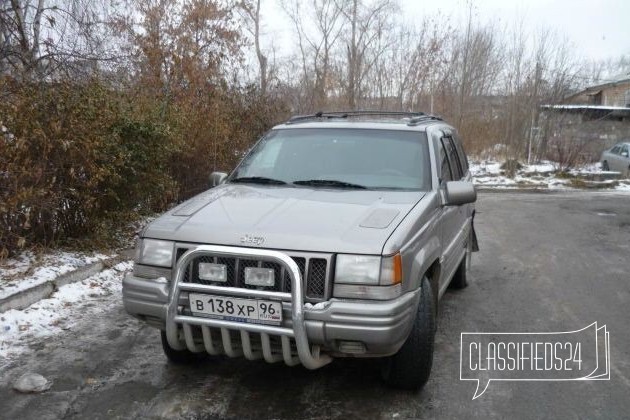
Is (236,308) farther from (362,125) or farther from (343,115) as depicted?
(343,115)

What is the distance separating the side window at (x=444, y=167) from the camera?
14.9 feet

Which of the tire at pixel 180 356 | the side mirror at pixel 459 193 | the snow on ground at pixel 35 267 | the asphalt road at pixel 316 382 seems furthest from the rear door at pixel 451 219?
the snow on ground at pixel 35 267

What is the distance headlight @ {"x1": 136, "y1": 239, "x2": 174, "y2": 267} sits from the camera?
3385 millimetres

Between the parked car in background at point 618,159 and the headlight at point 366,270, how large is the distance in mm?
19137

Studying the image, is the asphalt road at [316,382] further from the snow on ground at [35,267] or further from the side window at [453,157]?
the side window at [453,157]

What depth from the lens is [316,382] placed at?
149 inches

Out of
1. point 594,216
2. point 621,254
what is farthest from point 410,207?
point 594,216

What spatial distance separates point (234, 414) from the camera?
3326 mm

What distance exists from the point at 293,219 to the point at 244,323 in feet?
2.24

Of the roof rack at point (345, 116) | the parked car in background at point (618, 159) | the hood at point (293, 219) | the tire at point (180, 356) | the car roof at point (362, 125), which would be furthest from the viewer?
Answer: the parked car in background at point (618, 159)

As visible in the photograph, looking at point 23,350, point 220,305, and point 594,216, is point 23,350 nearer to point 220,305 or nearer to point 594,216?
point 220,305

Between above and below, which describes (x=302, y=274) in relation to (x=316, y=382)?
above

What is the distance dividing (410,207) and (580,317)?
8.56 ft

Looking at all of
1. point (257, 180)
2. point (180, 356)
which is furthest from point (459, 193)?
point (180, 356)
